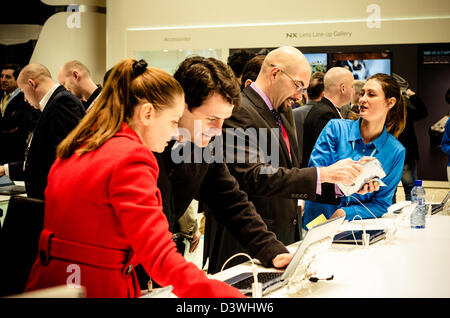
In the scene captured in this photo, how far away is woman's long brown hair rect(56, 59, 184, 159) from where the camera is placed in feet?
4.71

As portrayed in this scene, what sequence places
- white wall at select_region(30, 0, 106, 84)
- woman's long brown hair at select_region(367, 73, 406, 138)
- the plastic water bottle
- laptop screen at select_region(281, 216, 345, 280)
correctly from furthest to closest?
white wall at select_region(30, 0, 106, 84), woman's long brown hair at select_region(367, 73, 406, 138), the plastic water bottle, laptop screen at select_region(281, 216, 345, 280)

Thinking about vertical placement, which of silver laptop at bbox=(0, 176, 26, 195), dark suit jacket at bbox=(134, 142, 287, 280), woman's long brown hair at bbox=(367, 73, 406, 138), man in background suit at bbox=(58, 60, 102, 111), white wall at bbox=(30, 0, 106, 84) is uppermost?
white wall at bbox=(30, 0, 106, 84)

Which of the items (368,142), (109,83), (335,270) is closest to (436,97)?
(368,142)

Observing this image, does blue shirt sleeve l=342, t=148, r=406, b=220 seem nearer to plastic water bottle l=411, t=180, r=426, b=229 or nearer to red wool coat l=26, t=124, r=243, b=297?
plastic water bottle l=411, t=180, r=426, b=229

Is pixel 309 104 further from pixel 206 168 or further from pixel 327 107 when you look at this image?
pixel 206 168

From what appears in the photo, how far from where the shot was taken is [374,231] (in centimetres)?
275

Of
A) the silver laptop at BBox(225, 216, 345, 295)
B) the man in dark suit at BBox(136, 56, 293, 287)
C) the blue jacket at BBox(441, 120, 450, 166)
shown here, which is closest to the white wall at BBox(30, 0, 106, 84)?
the blue jacket at BBox(441, 120, 450, 166)

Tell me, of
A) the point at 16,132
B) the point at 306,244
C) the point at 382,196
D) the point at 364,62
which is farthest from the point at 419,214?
the point at 364,62

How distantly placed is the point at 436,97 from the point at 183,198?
631cm

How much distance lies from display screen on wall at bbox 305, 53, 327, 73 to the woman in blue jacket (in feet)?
13.3

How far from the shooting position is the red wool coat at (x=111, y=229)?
1.24m

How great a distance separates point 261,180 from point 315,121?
2283 millimetres

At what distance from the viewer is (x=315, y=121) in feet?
15.1

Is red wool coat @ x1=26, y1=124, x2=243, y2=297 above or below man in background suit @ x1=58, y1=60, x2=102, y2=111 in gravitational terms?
below
